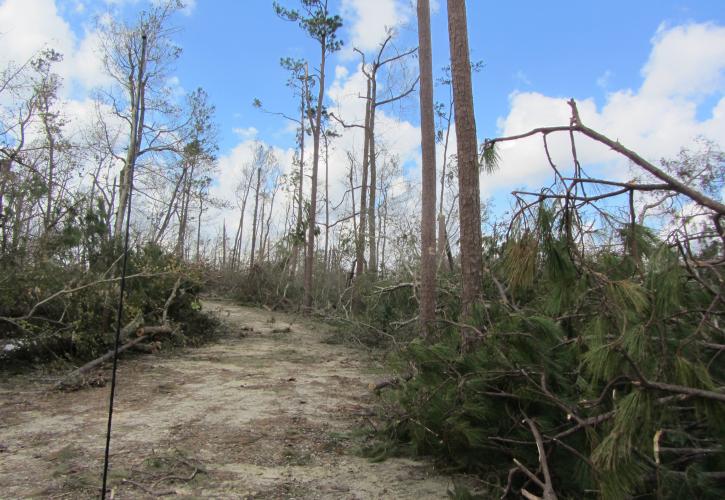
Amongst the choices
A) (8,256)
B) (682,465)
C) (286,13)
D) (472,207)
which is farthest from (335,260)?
(682,465)

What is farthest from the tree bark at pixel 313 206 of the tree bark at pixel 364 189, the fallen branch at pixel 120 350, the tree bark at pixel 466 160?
the tree bark at pixel 466 160

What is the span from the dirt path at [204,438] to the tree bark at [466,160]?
1.85 m

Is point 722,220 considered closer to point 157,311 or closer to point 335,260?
→ point 157,311

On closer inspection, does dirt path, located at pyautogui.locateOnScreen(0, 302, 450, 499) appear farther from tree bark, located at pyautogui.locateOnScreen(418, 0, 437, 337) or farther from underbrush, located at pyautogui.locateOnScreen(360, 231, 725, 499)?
tree bark, located at pyautogui.locateOnScreen(418, 0, 437, 337)

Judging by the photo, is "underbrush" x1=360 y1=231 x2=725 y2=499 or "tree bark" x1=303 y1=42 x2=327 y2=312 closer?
"underbrush" x1=360 y1=231 x2=725 y2=499

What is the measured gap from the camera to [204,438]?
468 cm

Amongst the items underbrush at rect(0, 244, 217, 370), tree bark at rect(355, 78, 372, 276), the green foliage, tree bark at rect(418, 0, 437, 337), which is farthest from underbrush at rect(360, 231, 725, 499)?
tree bark at rect(355, 78, 372, 276)

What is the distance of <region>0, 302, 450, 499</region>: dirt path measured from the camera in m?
3.63

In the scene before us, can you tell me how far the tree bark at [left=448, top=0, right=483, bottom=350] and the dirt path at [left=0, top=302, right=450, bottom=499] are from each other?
72.7 inches

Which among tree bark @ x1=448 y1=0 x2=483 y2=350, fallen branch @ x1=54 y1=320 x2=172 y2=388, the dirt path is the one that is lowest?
the dirt path

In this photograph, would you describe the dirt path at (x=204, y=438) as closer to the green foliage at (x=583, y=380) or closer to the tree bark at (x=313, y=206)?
the green foliage at (x=583, y=380)

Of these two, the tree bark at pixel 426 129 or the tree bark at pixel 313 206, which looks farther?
the tree bark at pixel 313 206

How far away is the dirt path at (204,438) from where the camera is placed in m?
3.63

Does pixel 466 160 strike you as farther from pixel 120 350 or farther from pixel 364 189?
pixel 364 189
